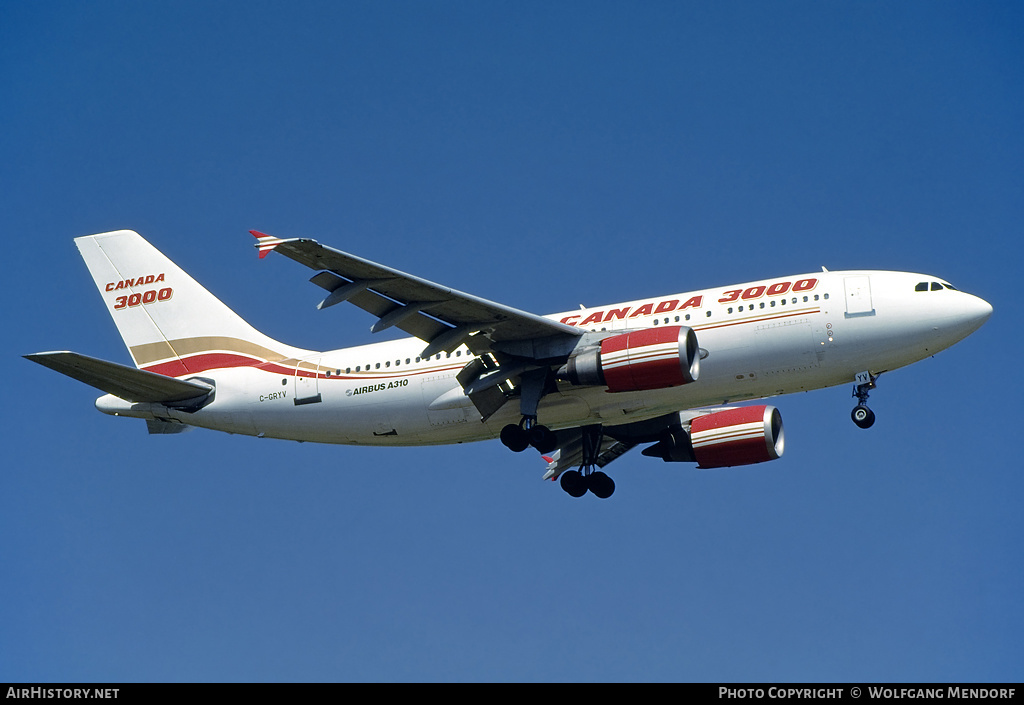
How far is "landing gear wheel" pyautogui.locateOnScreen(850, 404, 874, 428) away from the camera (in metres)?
31.6

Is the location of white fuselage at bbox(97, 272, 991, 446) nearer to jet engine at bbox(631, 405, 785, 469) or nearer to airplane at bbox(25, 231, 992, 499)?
airplane at bbox(25, 231, 992, 499)

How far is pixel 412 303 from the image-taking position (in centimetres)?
3125

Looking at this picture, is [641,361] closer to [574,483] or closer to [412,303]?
[412,303]

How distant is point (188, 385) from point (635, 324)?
42.4 ft

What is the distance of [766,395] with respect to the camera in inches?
1257

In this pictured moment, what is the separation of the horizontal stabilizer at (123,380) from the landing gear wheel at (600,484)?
11.8 m

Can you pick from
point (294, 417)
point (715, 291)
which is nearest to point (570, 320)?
point (715, 291)

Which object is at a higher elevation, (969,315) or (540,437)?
(969,315)

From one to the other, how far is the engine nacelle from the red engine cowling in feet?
19.6

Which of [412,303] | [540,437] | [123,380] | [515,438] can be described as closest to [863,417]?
[540,437]

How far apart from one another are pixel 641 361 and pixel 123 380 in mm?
14385

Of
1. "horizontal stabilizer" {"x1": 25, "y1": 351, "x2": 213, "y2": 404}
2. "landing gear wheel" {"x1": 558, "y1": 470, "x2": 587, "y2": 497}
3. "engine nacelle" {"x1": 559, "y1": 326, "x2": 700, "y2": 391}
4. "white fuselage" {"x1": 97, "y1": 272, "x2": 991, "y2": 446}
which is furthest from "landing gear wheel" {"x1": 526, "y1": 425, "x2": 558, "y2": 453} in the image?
"horizontal stabilizer" {"x1": 25, "y1": 351, "x2": 213, "y2": 404}

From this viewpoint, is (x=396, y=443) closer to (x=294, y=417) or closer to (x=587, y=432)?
(x=294, y=417)
